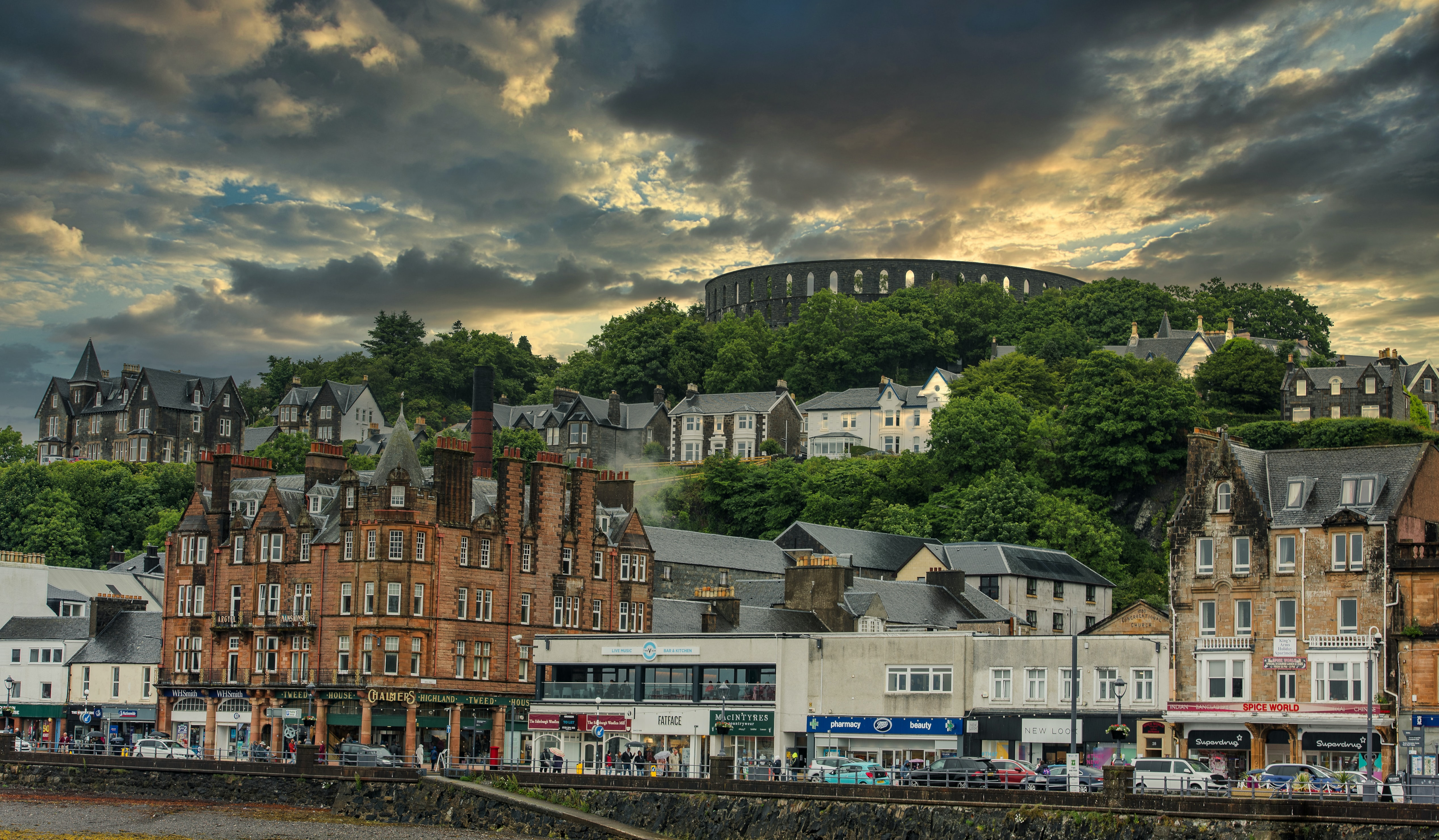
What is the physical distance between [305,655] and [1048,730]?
108ft

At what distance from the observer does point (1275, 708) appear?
5934 centimetres

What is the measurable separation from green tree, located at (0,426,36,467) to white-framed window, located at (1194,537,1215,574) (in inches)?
5023

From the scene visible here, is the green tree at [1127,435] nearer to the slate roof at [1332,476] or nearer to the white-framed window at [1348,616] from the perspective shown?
the slate roof at [1332,476]

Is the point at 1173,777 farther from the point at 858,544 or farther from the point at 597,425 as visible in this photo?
the point at 597,425

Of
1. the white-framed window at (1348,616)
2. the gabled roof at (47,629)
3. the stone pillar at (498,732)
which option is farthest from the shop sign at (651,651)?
the gabled roof at (47,629)

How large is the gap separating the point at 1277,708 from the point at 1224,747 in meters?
2.39

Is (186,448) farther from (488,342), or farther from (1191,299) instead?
(1191,299)

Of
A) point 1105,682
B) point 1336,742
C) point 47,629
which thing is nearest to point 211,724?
point 47,629

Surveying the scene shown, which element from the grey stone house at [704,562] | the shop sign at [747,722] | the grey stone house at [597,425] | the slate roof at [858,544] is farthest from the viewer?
the grey stone house at [597,425]

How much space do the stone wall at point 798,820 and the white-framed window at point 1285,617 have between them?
58.4ft

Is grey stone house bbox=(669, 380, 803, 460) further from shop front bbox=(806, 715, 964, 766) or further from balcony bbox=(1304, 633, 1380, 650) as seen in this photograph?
balcony bbox=(1304, 633, 1380, 650)

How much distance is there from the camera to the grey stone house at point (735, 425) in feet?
471

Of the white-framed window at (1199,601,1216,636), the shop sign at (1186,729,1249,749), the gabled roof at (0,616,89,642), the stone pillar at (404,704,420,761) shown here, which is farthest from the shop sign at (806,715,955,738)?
the gabled roof at (0,616,89,642)

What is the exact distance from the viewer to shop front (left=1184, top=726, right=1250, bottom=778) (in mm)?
59844
